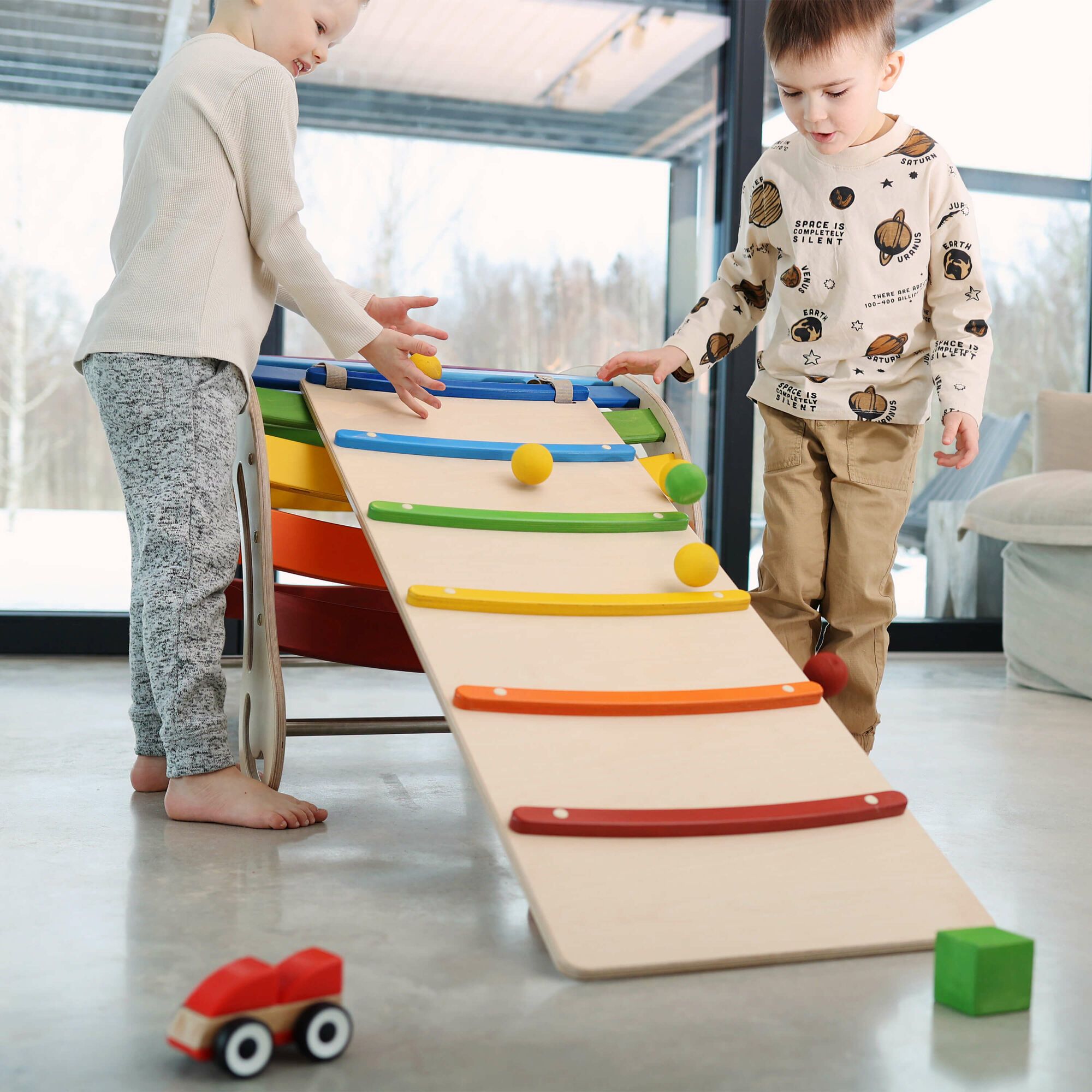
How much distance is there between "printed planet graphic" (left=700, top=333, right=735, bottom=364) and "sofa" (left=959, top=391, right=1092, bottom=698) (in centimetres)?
114

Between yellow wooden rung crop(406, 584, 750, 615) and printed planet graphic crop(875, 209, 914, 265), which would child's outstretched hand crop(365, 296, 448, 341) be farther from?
printed planet graphic crop(875, 209, 914, 265)

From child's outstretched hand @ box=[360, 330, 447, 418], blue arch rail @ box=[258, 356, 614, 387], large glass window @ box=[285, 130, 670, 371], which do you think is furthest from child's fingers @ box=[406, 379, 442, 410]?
large glass window @ box=[285, 130, 670, 371]

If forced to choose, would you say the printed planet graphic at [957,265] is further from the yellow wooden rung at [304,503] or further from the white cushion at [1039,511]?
the white cushion at [1039,511]

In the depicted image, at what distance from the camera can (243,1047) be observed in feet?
2.58

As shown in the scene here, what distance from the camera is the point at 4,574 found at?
271 centimetres

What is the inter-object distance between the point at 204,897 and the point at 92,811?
38cm

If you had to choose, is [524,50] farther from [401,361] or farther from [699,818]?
[699,818]

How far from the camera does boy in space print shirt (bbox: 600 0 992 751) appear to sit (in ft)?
5.23

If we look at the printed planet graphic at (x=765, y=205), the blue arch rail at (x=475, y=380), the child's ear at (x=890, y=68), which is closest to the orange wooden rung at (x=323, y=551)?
the blue arch rail at (x=475, y=380)

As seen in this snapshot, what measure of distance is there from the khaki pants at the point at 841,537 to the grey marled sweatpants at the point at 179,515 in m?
0.75

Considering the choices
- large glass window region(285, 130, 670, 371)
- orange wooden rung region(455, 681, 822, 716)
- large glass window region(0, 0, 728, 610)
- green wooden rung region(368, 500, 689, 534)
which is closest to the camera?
orange wooden rung region(455, 681, 822, 716)

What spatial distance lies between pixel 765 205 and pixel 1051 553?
1.29 metres

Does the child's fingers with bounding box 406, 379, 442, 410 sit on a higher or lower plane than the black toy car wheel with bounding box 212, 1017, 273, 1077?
higher

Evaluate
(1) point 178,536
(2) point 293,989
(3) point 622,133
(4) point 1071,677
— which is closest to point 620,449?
(1) point 178,536
